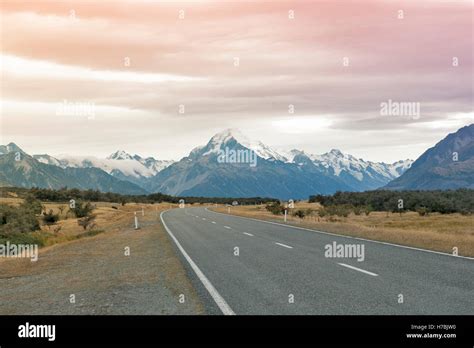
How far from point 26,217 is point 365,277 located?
130 ft

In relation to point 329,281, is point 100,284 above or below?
below

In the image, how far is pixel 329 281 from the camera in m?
11.6

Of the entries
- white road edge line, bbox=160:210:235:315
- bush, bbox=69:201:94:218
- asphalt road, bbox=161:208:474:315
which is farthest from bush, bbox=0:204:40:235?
white road edge line, bbox=160:210:235:315

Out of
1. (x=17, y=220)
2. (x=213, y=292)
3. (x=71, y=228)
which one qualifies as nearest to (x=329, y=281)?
(x=213, y=292)

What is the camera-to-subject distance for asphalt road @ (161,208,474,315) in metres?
9.00

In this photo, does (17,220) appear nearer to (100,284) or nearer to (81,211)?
(81,211)

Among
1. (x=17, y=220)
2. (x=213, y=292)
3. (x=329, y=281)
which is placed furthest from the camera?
(x=17, y=220)

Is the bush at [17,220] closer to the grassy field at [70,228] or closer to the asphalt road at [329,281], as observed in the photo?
the grassy field at [70,228]

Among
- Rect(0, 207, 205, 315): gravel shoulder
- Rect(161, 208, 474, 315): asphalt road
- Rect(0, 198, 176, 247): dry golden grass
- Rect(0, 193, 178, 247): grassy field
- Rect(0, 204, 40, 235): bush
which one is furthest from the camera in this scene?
Rect(0, 204, 40, 235): bush

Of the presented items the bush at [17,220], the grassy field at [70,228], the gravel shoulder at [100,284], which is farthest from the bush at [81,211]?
the gravel shoulder at [100,284]

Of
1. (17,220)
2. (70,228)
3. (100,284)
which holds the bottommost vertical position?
(70,228)

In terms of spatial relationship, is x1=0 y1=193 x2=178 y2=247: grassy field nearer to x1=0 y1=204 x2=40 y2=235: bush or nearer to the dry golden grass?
the dry golden grass

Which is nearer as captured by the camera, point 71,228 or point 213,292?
point 213,292

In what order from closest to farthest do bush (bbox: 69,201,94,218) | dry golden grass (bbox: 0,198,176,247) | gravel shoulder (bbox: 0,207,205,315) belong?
gravel shoulder (bbox: 0,207,205,315), dry golden grass (bbox: 0,198,176,247), bush (bbox: 69,201,94,218)
